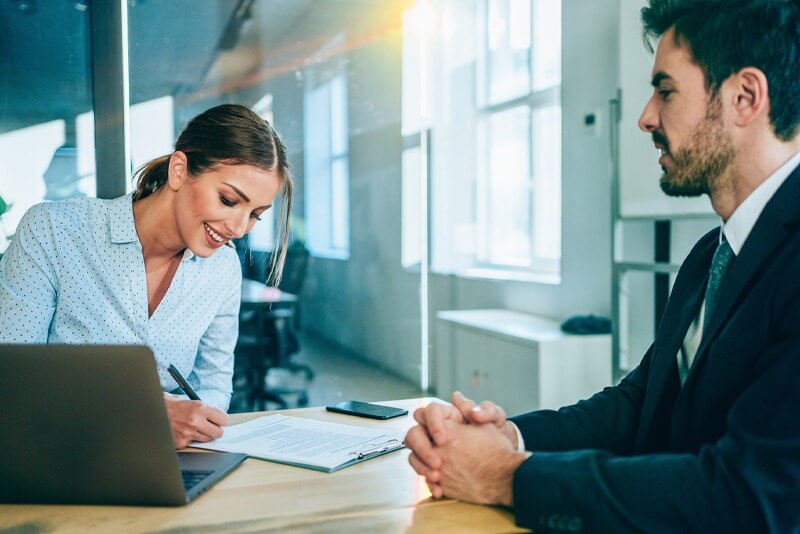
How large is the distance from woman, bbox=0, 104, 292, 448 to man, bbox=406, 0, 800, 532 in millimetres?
839

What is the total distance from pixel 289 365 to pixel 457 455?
323 cm

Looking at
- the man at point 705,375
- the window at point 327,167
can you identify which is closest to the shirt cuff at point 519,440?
the man at point 705,375

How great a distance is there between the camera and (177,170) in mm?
1744

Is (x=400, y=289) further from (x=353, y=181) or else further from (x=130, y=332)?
(x=130, y=332)

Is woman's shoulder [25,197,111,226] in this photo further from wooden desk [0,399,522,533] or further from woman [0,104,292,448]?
wooden desk [0,399,522,533]

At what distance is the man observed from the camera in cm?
87

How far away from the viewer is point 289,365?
4.14m

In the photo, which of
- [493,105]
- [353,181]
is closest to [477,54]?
[493,105]

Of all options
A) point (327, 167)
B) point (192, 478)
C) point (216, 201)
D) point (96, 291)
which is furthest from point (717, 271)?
point (327, 167)

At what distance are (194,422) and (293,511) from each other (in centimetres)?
38

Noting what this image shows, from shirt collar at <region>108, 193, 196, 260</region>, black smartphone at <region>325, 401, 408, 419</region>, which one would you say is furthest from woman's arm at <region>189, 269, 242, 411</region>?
black smartphone at <region>325, 401, 408, 419</region>

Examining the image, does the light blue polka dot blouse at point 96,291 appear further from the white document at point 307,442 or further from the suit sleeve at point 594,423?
the suit sleeve at point 594,423

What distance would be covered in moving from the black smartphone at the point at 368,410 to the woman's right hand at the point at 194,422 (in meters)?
0.27

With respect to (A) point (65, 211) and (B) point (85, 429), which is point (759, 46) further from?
(A) point (65, 211)
